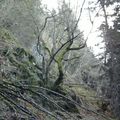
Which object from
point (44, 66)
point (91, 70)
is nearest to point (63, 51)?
point (44, 66)

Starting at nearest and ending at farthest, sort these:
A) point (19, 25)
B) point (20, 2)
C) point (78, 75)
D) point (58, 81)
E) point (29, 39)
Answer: point (58, 81) → point (20, 2) → point (19, 25) → point (29, 39) → point (78, 75)

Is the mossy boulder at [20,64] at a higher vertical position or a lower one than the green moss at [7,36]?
lower

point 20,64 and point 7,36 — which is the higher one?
point 7,36

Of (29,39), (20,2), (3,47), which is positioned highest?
(20,2)

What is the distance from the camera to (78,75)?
28375 millimetres

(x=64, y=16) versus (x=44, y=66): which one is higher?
(x=64, y=16)

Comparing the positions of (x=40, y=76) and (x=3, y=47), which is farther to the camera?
(x=40, y=76)

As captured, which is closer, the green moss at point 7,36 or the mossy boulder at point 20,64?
the mossy boulder at point 20,64

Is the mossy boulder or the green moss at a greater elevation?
the green moss

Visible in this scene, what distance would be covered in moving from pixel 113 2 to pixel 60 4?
4.60m

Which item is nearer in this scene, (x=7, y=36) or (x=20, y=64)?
(x=20, y=64)

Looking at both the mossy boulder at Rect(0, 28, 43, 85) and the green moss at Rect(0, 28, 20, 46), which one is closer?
the mossy boulder at Rect(0, 28, 43, 85)

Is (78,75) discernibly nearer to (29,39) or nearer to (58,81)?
(29,39)

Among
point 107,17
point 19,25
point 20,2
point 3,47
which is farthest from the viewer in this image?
point 107,17
